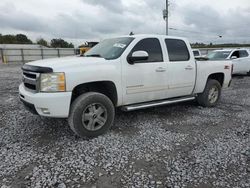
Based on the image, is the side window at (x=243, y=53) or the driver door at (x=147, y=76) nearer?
the driver door at (x=147, y=76)

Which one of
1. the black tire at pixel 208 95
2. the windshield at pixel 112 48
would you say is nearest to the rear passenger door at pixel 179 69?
the black tire at pixel 208 95

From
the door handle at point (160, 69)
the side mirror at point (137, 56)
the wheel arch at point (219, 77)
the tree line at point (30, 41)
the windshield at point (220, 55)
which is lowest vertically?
the wheel arch at point (219, 77)

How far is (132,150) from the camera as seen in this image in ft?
11.7

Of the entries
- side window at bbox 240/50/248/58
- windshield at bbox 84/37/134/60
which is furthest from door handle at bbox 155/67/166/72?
side window at bbox 240/50/248/58

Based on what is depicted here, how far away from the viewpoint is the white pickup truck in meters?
3.60

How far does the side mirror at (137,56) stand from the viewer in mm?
4168

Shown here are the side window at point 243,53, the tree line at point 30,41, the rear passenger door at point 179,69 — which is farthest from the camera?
the tree line at point 30,41

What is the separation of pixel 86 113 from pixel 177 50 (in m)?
2.69

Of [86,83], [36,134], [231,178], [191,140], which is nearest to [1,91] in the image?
[36,134]

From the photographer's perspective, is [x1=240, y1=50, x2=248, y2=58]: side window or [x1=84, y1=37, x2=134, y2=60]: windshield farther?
[x1=240, y1=50, x2=248, y2=58]: side window

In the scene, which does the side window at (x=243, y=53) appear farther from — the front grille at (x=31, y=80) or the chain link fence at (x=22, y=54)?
the chain link fence at (x=22, y=54)

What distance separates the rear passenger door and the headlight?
7.83ft

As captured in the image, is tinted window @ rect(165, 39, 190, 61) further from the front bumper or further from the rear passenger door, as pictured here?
the front bumper

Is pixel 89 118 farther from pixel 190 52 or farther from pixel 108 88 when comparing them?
pixel 190 52
